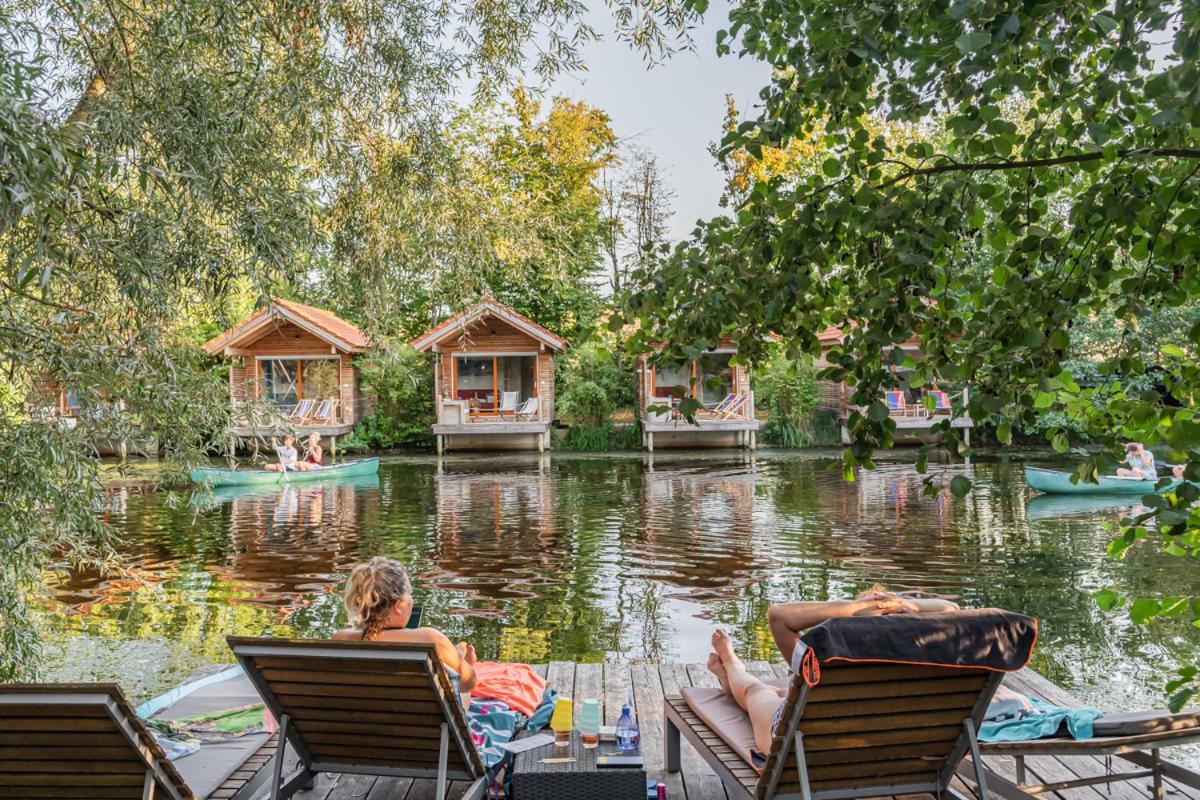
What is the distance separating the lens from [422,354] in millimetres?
31812

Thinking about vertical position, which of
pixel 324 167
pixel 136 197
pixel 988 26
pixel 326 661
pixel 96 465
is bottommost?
pixel 326 661

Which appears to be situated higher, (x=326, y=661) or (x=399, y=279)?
(x=399, y=279)

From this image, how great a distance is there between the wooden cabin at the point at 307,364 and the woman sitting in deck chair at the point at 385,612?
25274mm

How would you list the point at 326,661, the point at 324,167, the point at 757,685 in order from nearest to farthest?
the point at 326,661 < the point at 757,685 < the point at 324,167

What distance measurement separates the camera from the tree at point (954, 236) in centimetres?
214

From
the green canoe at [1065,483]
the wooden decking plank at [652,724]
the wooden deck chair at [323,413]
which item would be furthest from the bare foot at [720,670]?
the wooden deck chair at [323,413]

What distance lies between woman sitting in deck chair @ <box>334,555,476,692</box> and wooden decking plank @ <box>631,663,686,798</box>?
2.94ft

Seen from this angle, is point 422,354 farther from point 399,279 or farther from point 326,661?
point 326,661

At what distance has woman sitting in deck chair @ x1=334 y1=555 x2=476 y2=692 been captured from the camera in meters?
3.84

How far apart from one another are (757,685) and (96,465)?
3842mm

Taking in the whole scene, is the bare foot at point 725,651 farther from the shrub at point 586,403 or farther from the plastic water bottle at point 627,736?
the shrub at point 586,403

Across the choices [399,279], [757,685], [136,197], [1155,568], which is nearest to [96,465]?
[136,197]

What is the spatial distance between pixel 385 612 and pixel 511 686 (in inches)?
43.7

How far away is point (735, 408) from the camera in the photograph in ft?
94.9
